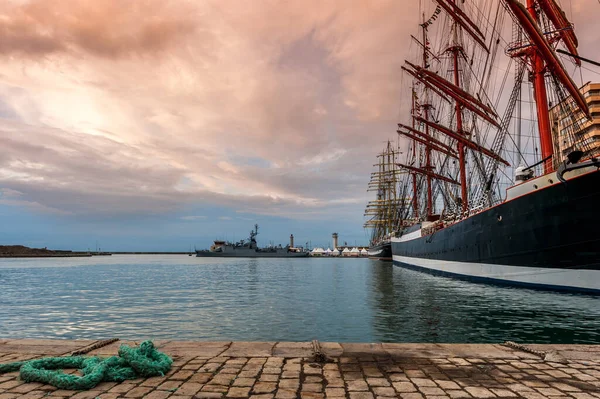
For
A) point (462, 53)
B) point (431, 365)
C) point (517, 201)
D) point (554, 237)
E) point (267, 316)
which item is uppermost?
point (462, 53)

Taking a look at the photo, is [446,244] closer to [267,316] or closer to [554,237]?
[554,237]

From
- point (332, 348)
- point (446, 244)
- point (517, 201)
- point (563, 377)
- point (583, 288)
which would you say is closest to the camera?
point (563, 377)

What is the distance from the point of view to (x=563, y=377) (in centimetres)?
484

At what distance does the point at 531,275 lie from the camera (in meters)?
20.0

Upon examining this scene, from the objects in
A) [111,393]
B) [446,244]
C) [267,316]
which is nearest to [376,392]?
[111,393]

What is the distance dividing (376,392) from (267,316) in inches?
437

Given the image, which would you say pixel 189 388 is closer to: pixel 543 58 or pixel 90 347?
pixel 90 347

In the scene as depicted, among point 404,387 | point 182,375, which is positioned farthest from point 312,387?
point 182,375

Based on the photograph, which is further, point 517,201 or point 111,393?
point 517,201

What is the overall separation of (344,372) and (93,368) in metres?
3.54

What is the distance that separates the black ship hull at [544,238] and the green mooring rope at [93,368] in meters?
19.4

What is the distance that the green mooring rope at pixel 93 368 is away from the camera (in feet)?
15.0

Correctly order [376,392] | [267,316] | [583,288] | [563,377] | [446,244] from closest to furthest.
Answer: [376,392] < [563,377] < [267,316] < [583,288] < [446,244]

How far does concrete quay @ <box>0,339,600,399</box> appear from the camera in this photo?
433 cm
